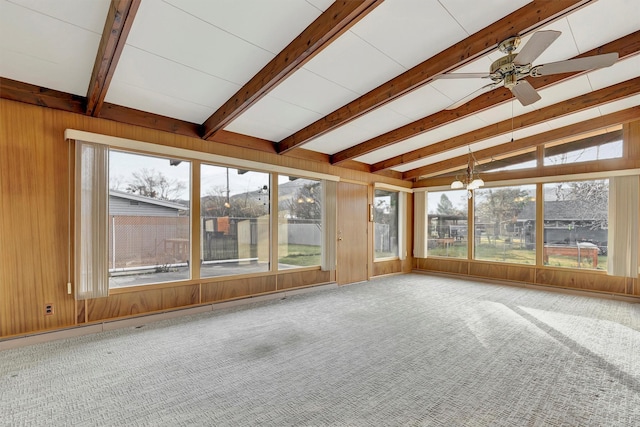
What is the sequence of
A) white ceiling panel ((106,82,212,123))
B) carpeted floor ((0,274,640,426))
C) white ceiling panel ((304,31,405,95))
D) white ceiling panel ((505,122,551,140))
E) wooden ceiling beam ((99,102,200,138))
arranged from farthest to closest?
white ceiling panel ((505,122,551,140)), wooden ceiling beam ((99,102,200,138)), white ceiling panel ((106,82,212,123)), white ceiling panel ((304,31,405,95)), carpeted floor ((0,274,640,426))

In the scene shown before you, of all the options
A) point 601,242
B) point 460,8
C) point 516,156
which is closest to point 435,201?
point 516,156

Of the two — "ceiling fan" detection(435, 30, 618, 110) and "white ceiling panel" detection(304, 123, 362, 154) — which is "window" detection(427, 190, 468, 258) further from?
"ceiling fan" detection(435, 30, 618, 110)

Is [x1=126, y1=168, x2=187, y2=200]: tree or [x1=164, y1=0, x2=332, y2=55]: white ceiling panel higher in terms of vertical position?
[x1=164, y1=0, x2=332, y2=55]: white ceiling panel

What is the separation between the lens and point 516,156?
661 centimetres

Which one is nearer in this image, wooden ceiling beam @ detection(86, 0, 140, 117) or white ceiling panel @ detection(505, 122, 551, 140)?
wooden ceiling beam @ detection(86, 0, 140, 117)

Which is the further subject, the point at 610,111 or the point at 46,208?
the point at 610,111

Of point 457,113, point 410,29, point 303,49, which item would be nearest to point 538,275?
point 457,113

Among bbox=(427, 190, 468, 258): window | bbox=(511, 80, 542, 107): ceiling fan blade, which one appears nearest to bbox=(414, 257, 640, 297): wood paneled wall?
bbox=(427, 190, 468, 258): window

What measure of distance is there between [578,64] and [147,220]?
16.3ft

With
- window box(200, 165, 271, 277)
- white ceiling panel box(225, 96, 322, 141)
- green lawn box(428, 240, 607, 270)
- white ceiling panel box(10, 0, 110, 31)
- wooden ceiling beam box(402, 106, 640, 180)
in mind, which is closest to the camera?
white ceiling panel box(10, 0, 110, 31)

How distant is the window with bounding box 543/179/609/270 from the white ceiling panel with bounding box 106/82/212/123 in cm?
691

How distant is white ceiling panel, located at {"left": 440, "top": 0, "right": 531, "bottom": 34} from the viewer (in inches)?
99.6

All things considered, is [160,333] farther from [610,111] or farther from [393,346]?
[610,111]

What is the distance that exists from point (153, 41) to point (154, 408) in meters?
3.04
